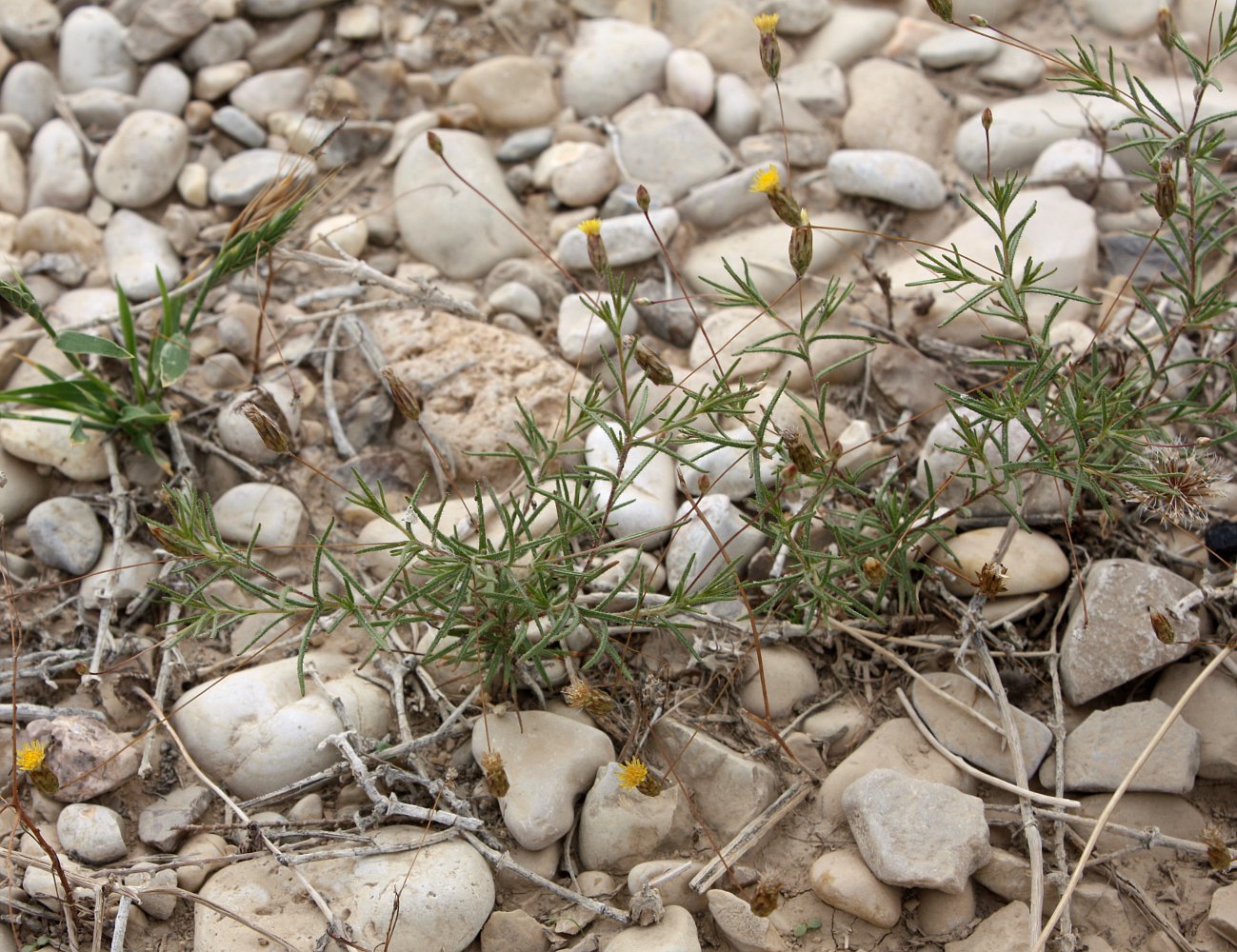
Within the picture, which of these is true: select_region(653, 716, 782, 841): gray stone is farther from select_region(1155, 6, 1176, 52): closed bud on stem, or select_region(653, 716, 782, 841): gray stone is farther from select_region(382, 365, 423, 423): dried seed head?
select_region(1155, 6, 1176, 52): closed bud on stem

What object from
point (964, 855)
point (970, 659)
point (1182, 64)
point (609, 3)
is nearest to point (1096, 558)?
point (970, 659)

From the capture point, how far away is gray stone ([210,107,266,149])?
3.35 meters

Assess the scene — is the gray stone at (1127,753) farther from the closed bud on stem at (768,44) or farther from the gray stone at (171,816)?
the gray stone at (171,816)

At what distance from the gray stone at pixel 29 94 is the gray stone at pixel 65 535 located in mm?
1537

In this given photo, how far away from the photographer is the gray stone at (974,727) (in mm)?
2125

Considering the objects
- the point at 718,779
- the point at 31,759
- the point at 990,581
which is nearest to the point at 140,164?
the point at 31,759

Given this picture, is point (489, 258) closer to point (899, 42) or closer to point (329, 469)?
point (329, 469)

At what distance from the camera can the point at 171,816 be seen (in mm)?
2072

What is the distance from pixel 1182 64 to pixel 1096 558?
1.93 meters

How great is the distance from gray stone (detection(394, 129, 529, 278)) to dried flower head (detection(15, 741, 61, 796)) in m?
1.67

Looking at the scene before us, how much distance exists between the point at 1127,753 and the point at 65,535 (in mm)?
2279

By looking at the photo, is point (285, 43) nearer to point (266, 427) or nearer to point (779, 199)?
point (266, 427)

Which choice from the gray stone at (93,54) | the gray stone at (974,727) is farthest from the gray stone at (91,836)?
the gray stone at (93,54)

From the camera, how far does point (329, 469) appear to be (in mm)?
2652
